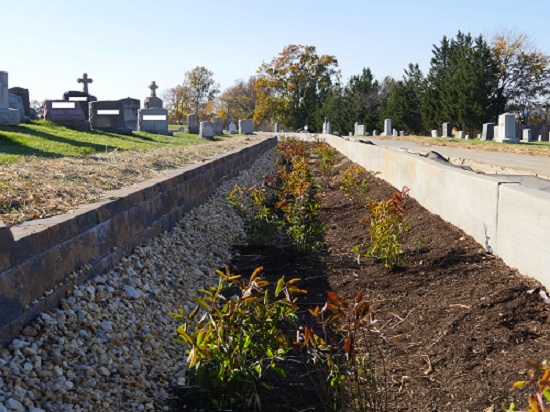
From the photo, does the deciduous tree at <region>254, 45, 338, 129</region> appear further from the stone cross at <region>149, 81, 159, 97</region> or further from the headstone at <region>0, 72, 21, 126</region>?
the headstone at <region>0, 72, 21, 126</region>

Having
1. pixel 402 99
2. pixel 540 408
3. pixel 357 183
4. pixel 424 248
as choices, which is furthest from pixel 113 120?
pixel 402 99

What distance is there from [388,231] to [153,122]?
60.8 feet

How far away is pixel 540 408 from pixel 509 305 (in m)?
2.44

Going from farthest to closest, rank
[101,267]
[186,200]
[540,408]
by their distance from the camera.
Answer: [186,200]
[101,267]
[540,408]

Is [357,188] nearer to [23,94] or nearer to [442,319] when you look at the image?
[442,319]

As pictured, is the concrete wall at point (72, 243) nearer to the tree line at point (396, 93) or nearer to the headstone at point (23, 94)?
the headstone at point (23, 94)

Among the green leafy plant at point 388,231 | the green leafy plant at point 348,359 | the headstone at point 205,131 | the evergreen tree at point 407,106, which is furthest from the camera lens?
the evergreen tree at point 407,106

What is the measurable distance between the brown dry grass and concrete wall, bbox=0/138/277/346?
0.21 m

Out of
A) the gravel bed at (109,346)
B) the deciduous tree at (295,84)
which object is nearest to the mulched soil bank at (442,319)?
the gravel bed at (109,346)

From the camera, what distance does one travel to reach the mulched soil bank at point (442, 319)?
3666mm

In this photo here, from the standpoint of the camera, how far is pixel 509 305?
170 inches

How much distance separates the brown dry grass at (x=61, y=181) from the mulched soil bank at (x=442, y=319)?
1785 millimetres

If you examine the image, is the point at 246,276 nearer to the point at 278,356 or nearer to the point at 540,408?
the point at 278,356

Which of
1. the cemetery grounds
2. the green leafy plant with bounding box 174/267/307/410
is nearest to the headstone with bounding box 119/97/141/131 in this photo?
the cemetery grounds
